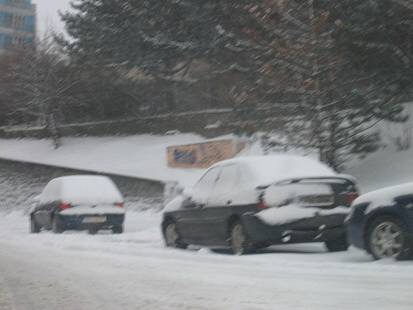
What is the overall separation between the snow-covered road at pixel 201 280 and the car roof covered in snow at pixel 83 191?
483cm

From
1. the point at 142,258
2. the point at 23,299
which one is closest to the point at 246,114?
the point at 142,258

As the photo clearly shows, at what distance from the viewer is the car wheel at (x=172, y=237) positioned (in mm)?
12633

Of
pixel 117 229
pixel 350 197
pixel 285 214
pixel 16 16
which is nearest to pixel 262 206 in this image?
pixel 285 214

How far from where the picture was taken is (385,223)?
9.06 metres

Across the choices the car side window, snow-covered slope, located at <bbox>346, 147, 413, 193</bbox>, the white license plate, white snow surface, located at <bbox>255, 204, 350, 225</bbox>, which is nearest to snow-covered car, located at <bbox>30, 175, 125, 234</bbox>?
the white license plate

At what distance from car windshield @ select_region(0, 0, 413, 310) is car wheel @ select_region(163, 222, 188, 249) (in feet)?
0.13

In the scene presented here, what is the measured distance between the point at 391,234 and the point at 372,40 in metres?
12.1

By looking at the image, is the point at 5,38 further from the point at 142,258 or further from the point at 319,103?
the point at 142,258

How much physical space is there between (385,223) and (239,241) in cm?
243

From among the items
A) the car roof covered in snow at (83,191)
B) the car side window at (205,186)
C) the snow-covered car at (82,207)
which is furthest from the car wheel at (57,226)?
the car side window at (205,186)

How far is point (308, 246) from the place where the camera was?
1205cm

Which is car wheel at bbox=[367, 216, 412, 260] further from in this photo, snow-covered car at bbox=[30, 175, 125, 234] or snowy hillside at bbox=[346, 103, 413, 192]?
snowy hillside at bbox=[346, 103, 413, 192]

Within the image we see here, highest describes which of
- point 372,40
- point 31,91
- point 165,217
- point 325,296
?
point 31,91

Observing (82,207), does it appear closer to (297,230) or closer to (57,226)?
(57,226)
